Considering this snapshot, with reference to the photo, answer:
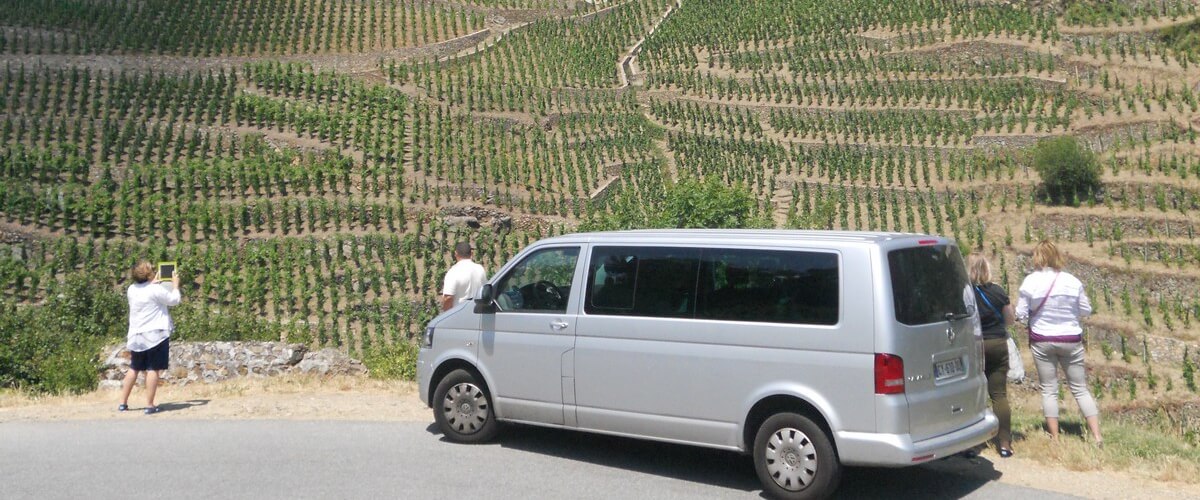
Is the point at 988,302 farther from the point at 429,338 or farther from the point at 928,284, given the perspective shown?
the point at 429,338

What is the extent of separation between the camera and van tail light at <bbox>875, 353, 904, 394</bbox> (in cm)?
635

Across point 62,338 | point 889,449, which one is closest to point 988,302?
point 889,449

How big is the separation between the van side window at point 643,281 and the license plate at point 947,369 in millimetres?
1746

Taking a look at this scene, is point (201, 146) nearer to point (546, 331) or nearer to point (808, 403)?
point (546, 331)

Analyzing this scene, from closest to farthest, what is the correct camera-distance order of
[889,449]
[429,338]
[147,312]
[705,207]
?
1. [889,449]
2. [429,338]
3. [147,312]
4. [705,207]

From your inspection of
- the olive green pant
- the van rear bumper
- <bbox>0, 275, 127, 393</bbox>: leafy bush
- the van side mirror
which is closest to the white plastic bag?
the olive green pant

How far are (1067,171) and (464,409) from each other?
21.9 m

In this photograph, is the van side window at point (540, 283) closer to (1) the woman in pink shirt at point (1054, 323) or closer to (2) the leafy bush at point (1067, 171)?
(1) the woman in pink shirt at point (1054, 323)

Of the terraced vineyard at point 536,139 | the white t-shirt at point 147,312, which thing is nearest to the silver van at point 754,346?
the white t-shirt at point 147,312

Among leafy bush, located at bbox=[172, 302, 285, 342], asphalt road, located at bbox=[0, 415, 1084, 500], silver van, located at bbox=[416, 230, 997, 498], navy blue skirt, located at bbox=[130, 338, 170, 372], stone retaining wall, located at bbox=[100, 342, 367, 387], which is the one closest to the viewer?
silver van, located at bbox=[416, 230, 997, 498]

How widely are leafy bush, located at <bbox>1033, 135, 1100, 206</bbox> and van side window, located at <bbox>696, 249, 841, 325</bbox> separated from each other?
70.3ft

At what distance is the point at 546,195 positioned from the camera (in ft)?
98.3

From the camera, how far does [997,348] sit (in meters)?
8.12

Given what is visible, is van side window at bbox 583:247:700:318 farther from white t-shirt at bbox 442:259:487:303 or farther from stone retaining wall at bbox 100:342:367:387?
stone retaining wall at bbox 100:342:367:387
